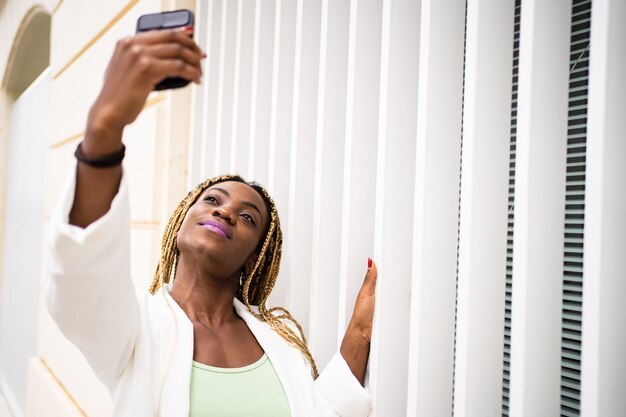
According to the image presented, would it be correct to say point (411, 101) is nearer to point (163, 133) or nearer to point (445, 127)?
point (445, 127)

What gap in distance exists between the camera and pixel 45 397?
11.1ft

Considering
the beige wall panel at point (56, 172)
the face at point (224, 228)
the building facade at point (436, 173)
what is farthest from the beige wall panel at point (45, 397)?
the face at point (224, 228)

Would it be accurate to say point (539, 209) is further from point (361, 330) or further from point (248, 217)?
point (248, 217)

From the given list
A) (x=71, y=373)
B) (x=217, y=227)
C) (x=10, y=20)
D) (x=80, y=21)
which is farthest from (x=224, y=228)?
(x=10, y=20)

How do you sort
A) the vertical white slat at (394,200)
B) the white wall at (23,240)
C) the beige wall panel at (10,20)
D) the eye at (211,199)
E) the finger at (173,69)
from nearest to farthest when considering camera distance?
1. the finger at (173,69)
2. the vertical white slat at (394,200)
3. the eye at (211,199)
4. the beige wall panel at (10,20)
5. the white wall at (23,240)

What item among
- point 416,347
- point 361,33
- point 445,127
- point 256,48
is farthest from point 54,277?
point 256,48

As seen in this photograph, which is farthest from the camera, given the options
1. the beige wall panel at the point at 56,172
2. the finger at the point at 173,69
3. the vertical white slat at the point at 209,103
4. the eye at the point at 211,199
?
the beige wall panel at the point at 56,172

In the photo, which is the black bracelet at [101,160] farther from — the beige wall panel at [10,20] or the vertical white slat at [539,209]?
the beige wall panel at [10,20]

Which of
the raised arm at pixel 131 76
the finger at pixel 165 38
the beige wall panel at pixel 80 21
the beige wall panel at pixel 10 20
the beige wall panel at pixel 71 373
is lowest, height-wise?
the beige wall panel at pixel 71 373

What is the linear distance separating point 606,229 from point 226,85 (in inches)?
68.5

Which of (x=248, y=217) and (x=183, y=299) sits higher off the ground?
(x=248, y=217)

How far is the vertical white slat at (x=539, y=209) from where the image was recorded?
3.43 feet

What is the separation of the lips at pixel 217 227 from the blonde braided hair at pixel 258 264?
0.25 m

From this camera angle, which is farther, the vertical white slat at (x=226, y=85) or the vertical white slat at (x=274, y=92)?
the vertical white slat at (x=226, y=85)
